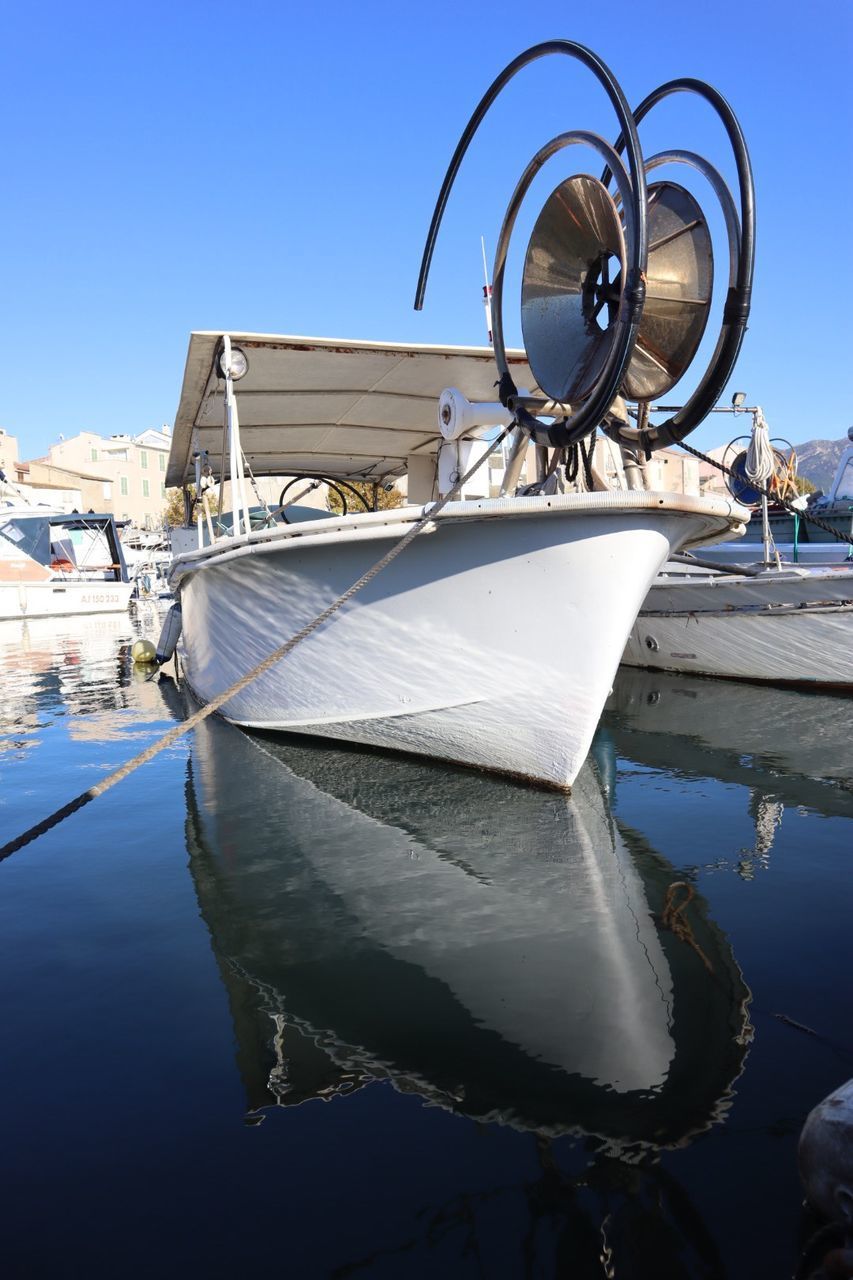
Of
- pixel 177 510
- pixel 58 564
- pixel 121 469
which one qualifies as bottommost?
pixel 58 564

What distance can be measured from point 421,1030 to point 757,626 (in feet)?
26.6

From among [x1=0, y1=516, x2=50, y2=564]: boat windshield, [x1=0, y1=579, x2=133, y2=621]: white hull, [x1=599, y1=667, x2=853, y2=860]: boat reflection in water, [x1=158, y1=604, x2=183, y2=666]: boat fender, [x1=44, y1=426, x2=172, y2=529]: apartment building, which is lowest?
[x1=599, y1=667, x2=853, y2=860]: boat reflection in water

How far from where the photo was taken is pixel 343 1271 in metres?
1.67

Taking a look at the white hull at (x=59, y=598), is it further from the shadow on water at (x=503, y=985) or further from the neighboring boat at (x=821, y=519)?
the shadow on water at (x=503, y=985)

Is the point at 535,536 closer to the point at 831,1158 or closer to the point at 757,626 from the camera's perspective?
the point at 831,1158

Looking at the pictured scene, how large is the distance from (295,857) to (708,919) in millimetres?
1930

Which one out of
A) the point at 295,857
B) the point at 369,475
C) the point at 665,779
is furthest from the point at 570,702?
the point at 369,475

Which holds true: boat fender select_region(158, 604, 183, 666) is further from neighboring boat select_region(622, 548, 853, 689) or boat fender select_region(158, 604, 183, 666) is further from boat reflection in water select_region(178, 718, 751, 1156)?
boat reflection in water select_region(178, 718, 751, 1156)

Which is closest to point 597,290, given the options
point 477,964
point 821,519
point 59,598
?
point 477,964

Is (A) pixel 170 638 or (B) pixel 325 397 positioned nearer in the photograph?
(B) pixel 325 397

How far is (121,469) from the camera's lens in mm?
66438

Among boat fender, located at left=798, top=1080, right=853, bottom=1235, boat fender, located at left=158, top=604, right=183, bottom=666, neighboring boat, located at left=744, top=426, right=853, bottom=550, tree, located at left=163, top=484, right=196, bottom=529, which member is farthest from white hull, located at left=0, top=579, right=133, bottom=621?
boat fender, located at left=798, top=1080, right=853, bottom=1235

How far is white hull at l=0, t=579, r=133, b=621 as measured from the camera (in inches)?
1086

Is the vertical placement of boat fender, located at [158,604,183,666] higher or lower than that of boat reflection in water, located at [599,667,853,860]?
higher
